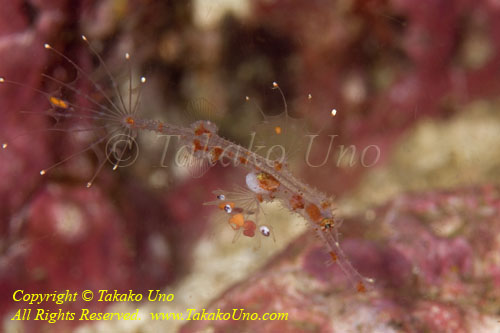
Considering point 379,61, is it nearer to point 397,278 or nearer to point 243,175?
point 243,175

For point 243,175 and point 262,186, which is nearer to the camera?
point 262,186

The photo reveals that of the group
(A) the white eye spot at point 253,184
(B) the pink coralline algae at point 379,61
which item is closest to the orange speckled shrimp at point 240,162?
(A) the white eye spot at point 253,184

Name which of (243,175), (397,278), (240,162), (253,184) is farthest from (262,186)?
(397,278)

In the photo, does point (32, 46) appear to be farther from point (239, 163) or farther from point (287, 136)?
point (287, 136)

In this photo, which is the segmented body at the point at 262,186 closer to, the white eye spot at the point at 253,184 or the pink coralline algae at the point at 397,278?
the white eye spot at the point at 253,184

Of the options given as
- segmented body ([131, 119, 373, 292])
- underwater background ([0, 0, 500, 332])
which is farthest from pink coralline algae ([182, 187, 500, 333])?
segmented body ([131, 119, 373, 292])

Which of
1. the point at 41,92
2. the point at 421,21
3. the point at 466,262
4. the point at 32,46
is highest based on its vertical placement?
the point at 421,21

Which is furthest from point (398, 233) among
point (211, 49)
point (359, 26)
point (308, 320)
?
point (211, 49)
